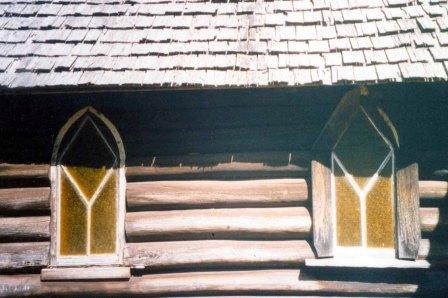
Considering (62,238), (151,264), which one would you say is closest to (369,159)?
(151,264)

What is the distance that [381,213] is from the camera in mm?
4016

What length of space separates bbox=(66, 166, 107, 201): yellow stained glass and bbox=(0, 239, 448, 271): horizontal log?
74 cm

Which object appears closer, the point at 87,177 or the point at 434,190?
the point at 434,190

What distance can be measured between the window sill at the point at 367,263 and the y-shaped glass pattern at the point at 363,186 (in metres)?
0.22

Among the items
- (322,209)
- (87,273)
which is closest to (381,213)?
(322,209)

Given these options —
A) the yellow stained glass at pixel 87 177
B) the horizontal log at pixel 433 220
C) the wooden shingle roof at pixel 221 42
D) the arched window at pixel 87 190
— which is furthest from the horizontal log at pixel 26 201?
the horizontal log at pixel 433 220

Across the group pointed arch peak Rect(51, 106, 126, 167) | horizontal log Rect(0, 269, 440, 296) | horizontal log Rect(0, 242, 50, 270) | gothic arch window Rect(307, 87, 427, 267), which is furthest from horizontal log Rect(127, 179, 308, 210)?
horizontal log Rect(0, 242, 50, 270)

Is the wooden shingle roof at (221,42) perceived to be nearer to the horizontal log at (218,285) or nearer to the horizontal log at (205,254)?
the horizontal log at (205,254)

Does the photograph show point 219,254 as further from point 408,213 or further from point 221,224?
point 408,213

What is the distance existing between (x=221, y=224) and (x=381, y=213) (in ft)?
6.09

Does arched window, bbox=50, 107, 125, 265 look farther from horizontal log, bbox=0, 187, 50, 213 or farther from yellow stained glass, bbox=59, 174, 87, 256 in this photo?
horizontal log, bbox=0, 187, 50, 213

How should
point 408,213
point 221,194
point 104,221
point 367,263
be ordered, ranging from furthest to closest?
point 104,221, point 221,194, point 408,213, point 367,263

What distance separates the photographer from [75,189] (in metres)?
4.15

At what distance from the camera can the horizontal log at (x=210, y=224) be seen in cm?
395
